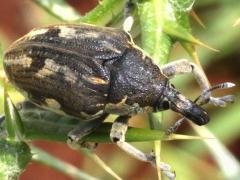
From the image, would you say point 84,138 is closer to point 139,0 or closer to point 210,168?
point 139,0

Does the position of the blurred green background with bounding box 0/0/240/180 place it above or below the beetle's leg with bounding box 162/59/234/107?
below

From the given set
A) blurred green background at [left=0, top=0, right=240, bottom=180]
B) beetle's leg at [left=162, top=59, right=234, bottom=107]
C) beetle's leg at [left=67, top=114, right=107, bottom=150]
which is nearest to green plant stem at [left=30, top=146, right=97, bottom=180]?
beetle's leg at [left=67, top=114, right=107, bottom=150]

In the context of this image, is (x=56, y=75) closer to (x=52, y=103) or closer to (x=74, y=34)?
(x=52, y=103)

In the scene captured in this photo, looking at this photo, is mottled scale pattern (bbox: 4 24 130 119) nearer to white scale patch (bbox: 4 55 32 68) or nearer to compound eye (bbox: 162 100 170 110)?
white scale patch (bbox: 4 55 32 68)

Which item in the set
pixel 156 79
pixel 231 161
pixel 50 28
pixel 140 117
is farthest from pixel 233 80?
pixel 50 28

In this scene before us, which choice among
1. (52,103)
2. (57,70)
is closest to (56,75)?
(57,70)
